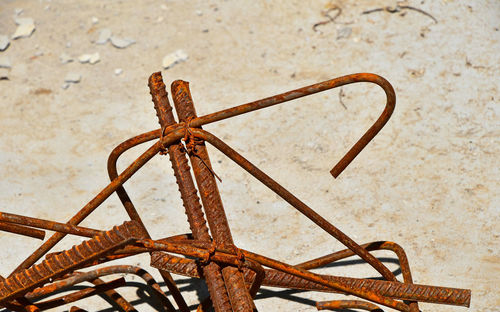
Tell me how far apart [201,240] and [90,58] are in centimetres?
356

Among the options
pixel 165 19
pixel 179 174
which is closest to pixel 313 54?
pixel 165 19

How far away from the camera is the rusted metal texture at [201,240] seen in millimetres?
2465

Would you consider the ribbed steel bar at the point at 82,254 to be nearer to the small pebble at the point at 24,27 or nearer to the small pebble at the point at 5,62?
the small pebble at the point at 5,62

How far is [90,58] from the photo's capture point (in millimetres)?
5848

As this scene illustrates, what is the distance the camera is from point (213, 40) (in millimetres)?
5848

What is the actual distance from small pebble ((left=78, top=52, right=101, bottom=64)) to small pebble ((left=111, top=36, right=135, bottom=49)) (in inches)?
8.0

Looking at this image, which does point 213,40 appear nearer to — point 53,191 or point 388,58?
point 388,58

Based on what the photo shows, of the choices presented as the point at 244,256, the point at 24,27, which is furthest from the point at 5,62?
the point at 244,256

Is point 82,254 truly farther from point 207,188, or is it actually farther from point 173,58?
point 173,58

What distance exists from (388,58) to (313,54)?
68 cm

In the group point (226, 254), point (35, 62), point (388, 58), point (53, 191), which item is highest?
point (35, 62)

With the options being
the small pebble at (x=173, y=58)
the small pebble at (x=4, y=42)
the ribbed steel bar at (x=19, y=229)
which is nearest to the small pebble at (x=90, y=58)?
the small pebble at (x=173, y=58)

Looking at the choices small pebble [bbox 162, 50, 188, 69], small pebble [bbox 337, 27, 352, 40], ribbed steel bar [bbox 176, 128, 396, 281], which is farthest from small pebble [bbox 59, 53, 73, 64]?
ribbed steel bar [bbox 176, 128, 396, 281]

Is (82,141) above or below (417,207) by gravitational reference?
above
